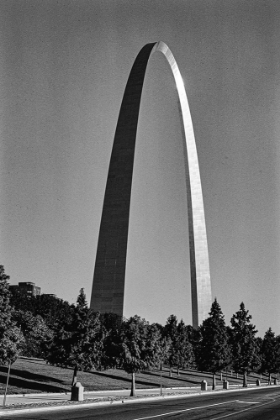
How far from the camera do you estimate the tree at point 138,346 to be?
127 feet

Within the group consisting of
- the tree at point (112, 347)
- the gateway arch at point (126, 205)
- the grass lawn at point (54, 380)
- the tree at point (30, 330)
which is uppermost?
the gateway arch at point (126, 205)

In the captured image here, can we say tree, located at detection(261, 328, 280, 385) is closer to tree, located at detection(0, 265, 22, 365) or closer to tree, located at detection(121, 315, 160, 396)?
tree, located at detection(121, 315, 160, 396)

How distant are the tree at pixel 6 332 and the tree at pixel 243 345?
48.1 metres

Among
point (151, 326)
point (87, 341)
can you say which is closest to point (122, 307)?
point (151, 326)

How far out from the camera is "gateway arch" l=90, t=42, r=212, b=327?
44.1m

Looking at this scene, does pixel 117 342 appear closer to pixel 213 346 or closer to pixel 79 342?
pixel 79 342

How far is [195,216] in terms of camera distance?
198ft

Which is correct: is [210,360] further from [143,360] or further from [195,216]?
[143,360]

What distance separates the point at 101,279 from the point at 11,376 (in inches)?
406

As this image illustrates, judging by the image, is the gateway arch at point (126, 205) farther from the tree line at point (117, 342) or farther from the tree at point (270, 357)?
the tree at point (270, 357)

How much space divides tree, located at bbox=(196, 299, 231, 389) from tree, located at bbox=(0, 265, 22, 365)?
121 ft

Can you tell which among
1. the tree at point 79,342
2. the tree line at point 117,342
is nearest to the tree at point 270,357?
the tree line at point 117,342

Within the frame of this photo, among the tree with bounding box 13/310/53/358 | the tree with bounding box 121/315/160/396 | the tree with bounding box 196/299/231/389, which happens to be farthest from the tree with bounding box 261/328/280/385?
the tree with bounding box 121/315/160/396

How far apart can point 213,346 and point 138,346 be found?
2468cm
